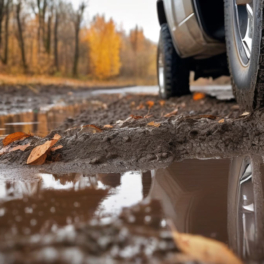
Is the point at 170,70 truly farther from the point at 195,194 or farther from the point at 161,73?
the point at 195,194

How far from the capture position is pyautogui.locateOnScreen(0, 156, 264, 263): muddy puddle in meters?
0.76

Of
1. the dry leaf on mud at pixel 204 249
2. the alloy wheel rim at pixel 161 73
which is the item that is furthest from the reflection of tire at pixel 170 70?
the dry leaf on mud at pixel 204 249

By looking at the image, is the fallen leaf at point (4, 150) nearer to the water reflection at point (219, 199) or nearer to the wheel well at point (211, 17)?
the water reflection at point (219, 199)

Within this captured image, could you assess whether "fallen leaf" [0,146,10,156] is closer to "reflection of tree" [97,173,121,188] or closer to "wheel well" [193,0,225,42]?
"reflection of tree" [97,173,121,188]

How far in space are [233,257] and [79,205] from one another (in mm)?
505

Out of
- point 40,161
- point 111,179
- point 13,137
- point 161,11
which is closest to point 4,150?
point 13,137

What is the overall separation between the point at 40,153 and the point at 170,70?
2.98 m

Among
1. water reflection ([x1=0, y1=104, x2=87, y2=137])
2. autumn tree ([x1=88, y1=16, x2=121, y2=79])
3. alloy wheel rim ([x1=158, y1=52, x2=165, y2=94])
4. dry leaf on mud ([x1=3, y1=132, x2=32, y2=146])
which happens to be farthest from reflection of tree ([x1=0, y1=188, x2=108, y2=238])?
autumn tree ([x1=88, y1=16, x2=121, y2=79])

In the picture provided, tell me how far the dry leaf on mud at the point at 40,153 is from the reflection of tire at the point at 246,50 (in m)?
1.15

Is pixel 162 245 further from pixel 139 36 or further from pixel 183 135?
pixel 139 36

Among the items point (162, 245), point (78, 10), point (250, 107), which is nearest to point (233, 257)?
point (162, 245)

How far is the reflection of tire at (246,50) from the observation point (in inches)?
75.4

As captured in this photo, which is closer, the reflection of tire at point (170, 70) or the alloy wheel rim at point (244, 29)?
the alloy wheel rim at point (244, 29)

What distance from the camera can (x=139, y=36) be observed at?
36062 mm
